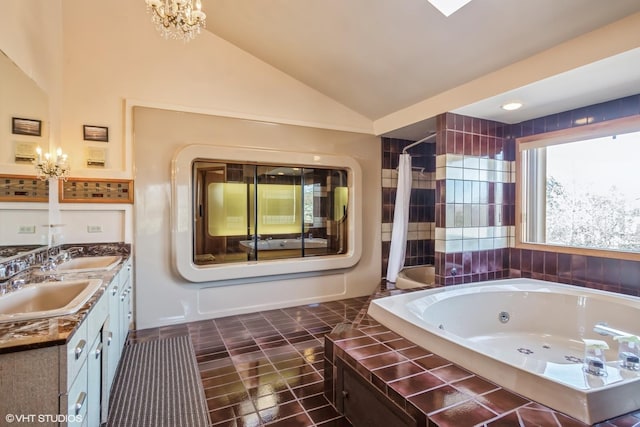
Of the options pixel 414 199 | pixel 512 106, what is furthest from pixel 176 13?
pixel 414 199

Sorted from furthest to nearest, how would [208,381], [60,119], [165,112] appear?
[165,112] → [60,119] → [208,381]

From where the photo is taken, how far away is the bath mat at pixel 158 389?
171 cm

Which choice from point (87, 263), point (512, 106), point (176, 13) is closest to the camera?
point (176, 13)

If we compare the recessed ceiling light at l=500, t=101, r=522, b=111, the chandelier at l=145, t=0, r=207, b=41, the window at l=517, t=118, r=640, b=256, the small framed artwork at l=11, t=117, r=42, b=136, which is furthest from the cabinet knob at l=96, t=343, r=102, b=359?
the window at l=517, t=118, r=640, b=256

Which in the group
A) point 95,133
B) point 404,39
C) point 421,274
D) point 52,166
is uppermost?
point 404,39

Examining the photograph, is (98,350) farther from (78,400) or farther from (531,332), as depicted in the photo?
(531,332)

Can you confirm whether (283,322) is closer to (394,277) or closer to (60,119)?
(394,277)

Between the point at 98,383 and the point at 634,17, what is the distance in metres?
3.50

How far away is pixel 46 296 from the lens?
1.63 meters

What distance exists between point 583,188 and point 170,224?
3.93 metres

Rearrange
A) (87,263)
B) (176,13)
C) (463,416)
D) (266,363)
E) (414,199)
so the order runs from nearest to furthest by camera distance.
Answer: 1. (463,416)
2. (176,13)
3. (266,363)
4. (87,263)
5. (414,199)

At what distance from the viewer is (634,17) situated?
174 cm

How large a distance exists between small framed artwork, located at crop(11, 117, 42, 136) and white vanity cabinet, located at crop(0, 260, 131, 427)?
4.23ft

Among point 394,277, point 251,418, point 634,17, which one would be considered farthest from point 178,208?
point 634,17
